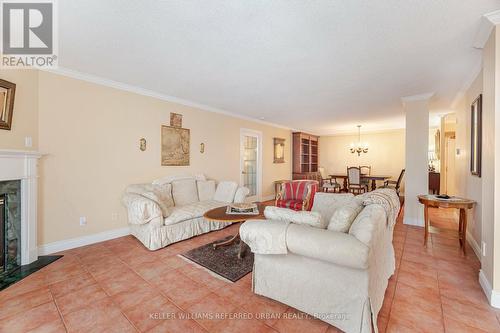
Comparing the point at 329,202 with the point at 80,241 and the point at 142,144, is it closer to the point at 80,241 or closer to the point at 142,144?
the point at 142,144

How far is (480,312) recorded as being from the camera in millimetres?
1755

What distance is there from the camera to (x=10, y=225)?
2.47m

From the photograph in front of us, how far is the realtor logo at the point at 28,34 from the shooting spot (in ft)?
6.04

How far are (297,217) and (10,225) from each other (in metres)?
3.22

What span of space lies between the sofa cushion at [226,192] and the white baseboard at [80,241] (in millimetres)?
1644

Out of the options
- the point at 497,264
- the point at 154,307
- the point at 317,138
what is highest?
the point at 317,138

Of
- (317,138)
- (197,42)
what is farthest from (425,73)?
(317,138)

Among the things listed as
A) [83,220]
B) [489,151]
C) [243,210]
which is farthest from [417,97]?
[83,220]

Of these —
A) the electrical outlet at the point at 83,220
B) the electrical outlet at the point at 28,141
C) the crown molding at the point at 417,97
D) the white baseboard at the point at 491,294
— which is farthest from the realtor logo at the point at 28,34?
the crown molding at the point at 417,97

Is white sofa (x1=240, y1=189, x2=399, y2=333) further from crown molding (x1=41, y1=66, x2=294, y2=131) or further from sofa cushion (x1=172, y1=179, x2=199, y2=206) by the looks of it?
crown molding (x1=41, y1=66, x2=294, y2=131)

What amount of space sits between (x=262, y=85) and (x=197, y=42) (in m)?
1.45

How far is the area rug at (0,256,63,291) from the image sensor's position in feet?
7.16

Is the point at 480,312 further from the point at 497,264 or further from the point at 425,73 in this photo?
the point at 425,73

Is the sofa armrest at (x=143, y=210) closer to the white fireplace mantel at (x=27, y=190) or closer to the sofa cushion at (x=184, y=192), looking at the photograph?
the sofa cushion at (x=184, y=192)
